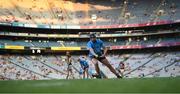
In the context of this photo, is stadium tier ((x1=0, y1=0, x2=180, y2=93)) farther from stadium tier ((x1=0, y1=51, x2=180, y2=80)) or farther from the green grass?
the green grass

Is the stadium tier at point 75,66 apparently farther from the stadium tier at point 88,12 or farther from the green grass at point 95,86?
the green grass at point 95,86

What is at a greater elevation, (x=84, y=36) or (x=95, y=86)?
(x=95, y=86)

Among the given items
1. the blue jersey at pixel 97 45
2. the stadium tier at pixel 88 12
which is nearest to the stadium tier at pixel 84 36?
the stadium tier at pixel 88 12

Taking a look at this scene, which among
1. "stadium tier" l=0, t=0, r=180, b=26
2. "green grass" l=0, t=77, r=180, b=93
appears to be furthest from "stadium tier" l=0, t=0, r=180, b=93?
"green grass" l=0, t=77, r=180, b=93

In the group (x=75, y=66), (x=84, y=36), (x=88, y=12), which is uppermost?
(x=88, y=12)

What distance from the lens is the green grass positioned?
263cm

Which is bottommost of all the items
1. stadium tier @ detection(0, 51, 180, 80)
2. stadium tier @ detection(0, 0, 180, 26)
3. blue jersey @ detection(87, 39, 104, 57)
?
stadium tier @ detection(0, 51, 180, 80)

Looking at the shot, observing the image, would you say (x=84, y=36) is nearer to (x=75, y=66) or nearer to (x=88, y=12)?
(x=88, y=12)

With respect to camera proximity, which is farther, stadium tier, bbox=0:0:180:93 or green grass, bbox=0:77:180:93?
stadium tier, bbox=0:0:180:93

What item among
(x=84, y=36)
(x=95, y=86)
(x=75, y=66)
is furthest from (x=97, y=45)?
(x=84, y=36)

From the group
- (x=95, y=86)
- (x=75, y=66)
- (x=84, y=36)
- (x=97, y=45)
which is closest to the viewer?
(x=95, y=86)

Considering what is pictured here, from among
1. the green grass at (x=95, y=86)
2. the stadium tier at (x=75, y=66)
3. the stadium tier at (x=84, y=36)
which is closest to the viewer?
the green grass at (x=95, y=86)

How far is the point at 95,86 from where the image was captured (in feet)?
9.27

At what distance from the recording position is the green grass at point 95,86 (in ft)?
8.63
